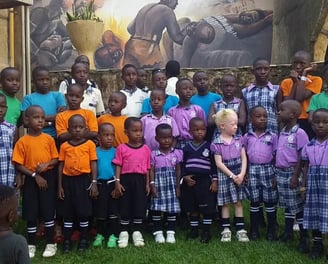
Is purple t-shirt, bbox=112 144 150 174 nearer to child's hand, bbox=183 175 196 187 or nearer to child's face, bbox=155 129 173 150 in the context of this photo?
child's face, bbox=155 129 173 150

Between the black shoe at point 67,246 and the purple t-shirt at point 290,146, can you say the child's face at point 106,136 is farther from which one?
the purple t-shirt at point 290,146

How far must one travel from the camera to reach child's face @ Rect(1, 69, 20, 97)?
471cm

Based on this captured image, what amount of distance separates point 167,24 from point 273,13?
2651mm

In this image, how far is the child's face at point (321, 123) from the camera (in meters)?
4.14

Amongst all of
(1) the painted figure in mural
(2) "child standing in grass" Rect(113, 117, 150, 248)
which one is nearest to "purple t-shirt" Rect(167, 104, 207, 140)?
(2) "child standing in grass" Rect(113, 117, 150, 248)

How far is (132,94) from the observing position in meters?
5.34

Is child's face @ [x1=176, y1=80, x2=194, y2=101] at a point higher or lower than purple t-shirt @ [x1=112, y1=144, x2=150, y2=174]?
higher

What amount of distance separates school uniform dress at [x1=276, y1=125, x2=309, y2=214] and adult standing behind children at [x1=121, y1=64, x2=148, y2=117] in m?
1.46

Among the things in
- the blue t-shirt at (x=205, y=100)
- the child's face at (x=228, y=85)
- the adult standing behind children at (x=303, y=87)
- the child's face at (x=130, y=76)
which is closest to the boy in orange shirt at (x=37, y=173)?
the child's face at (x=130, y=76)

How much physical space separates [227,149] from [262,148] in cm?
30

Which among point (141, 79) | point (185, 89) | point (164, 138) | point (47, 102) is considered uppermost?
point (141, 79)

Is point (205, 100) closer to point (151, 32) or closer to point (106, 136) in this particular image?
point (106, 136)

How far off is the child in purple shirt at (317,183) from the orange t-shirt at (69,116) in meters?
1.80

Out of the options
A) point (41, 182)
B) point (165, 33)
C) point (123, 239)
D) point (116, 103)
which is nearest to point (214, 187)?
point (123, 239)
